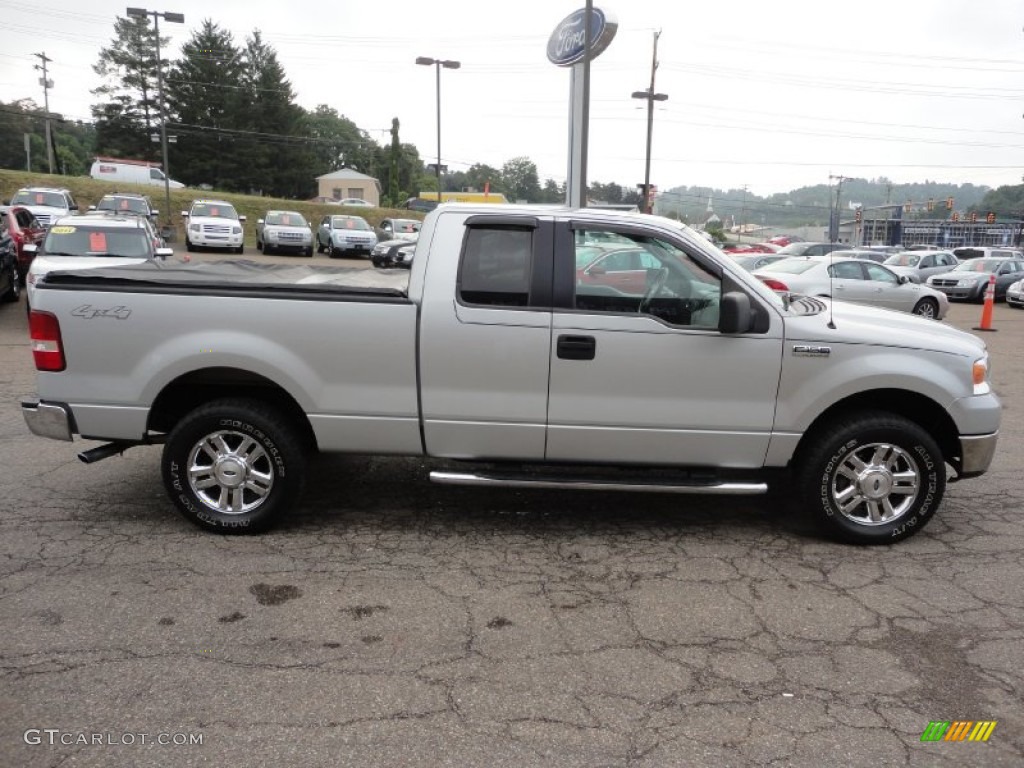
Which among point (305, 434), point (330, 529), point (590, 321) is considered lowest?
point (330, 529)

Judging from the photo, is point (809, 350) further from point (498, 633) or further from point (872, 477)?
point (498, 633)

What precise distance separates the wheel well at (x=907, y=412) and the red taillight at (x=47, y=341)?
14.1 ft

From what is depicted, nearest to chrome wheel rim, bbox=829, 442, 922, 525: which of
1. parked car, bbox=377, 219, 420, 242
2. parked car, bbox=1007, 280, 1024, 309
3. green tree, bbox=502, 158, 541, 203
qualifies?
parked car, bbox=1007, 280, 1024, 309

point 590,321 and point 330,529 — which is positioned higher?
point 590,321

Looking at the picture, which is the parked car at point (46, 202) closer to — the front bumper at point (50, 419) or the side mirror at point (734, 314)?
the front bumper at point (50, 419)

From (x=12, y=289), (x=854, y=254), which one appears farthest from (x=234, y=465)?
(x=854, y=254)

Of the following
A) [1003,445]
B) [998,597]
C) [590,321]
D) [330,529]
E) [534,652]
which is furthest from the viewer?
[1003,445]

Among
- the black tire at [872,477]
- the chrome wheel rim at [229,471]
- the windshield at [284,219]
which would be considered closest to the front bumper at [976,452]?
the black tire at [872,477]

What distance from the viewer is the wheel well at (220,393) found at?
4.54 m

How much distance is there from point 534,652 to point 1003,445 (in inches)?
221

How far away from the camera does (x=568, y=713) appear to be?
2932 millimetres

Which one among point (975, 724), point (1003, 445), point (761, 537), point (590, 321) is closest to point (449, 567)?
point (590, 321)

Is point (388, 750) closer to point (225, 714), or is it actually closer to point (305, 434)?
point (225, 714)

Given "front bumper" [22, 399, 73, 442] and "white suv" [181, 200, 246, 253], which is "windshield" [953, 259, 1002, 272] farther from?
"front bumper" [22, 399, 73, 442]
